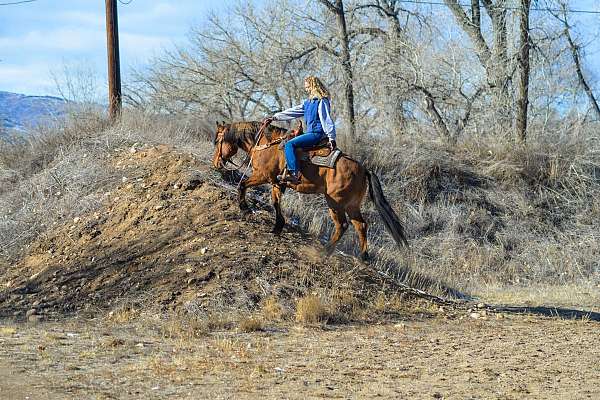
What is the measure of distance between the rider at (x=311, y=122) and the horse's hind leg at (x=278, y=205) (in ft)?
0.73

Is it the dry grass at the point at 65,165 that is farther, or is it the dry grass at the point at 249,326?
the dry grass at the point at 65,165

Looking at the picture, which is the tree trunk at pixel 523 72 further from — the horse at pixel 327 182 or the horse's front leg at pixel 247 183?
the horse's front leg at pixel 247 183

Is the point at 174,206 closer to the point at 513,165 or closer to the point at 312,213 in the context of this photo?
the point at 312,213

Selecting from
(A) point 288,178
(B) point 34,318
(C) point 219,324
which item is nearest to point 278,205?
(A) point 288,178

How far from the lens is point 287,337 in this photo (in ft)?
34.8

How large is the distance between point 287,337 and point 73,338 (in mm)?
2766

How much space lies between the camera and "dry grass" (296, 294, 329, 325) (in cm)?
1160

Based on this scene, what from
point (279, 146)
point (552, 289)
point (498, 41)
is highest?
point (498, 41)

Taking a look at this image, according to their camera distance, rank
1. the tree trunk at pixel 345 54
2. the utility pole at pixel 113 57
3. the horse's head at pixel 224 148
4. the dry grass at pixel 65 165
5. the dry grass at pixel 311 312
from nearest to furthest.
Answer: the dry grass at pixel 311 312, the horse's head at pixel 224 148, the dry grass at pixel 65 165, the utility pole at pixel 113 57, the tree trunk at pixel 345 54

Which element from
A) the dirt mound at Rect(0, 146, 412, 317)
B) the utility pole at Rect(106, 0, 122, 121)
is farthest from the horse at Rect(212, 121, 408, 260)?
the utility pole at Rect(106, 0, 122, 121)

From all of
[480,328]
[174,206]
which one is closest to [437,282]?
[480,328]

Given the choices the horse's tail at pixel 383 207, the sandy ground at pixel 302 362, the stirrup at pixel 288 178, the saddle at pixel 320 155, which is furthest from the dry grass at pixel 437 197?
the sandy ground at pixel 302 362

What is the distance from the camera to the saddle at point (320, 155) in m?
12.4

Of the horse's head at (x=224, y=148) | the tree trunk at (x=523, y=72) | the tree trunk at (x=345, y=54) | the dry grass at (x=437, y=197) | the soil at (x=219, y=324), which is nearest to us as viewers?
the soil at (x=219, y=324)
